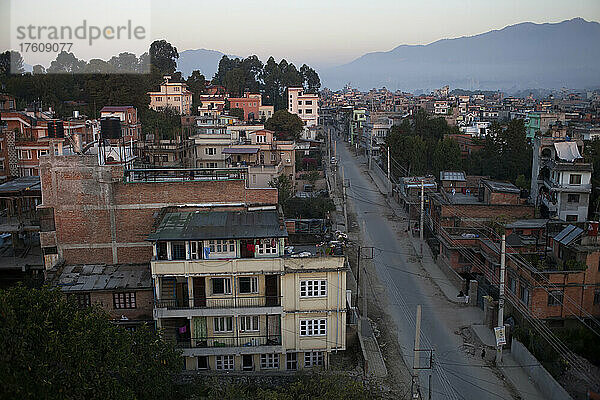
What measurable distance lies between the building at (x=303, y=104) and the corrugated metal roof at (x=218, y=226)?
176 feet

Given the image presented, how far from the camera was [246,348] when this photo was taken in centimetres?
1581

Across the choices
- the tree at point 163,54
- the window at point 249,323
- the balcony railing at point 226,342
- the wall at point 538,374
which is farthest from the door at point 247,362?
the tree at point 163,54

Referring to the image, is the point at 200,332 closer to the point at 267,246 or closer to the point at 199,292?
the point at 199,292

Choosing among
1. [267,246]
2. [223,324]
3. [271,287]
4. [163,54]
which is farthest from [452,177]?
[163,54]

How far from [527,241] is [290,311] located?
11.7 m

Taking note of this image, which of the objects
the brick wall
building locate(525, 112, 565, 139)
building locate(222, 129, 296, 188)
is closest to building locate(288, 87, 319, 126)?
building locate(525, 112, 565, 139)

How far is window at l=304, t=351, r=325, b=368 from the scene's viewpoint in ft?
53.5

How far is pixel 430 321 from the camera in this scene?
20.1 meters

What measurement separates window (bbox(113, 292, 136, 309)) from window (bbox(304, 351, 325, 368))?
545 cm

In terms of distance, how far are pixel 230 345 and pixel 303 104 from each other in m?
57.0

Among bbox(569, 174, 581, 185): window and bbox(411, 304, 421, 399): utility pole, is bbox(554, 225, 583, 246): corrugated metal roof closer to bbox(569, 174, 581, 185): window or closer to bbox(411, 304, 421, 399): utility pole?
bbox(411, 304, 421, 399): utility pole

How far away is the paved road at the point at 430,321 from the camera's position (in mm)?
15594

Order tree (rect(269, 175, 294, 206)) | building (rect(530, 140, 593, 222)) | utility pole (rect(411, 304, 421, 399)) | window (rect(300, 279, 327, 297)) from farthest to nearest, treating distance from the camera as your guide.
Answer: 1. tree (rect(269, 175, 294, 206))
2. building (rect(530, 140, 593, 222))
3. window (rect(300, 279, 327, 297))
4. utility pole (rect(411, 304, 421, 399))

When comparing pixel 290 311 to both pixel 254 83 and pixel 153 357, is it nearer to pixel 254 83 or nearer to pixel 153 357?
pixel 153 357
